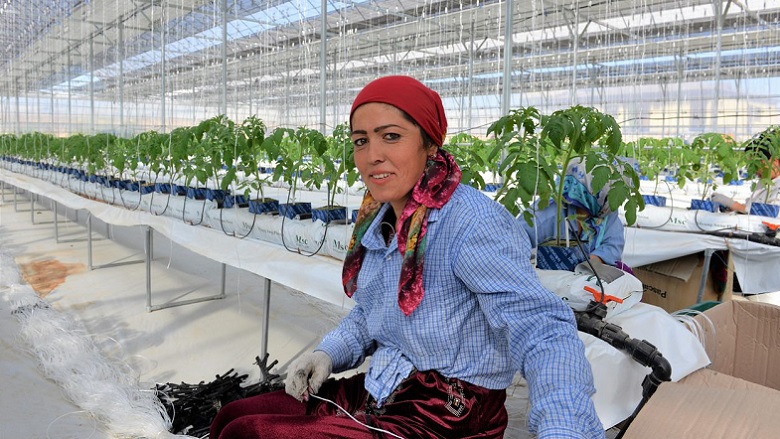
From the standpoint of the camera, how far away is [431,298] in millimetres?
949

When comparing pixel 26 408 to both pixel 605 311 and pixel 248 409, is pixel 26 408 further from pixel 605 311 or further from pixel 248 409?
pixel 605 311

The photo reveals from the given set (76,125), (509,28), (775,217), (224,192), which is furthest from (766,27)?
(76,125)

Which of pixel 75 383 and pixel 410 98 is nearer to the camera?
pixel 410 98

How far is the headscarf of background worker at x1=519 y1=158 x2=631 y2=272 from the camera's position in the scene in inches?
69.9

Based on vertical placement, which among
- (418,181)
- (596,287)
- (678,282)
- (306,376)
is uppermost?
(418,181)

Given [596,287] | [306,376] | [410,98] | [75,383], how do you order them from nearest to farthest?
[410,98] < [306,376] < [596,287] < [75,383]

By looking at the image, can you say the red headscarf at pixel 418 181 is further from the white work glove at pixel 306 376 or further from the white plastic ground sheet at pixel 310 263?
the white plastic ground sheet at pixel 310 263

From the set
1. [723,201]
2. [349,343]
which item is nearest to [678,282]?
[723,201]

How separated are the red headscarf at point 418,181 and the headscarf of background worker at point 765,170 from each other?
9.67ft

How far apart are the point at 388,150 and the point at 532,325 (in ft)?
1.31

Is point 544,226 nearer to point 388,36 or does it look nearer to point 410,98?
point 410,98

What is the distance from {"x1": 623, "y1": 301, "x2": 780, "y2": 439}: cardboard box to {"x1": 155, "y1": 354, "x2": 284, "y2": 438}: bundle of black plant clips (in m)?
1.09

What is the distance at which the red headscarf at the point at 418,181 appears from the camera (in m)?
0.94

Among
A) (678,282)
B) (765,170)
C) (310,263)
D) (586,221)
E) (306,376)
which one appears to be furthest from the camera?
(765,170)
